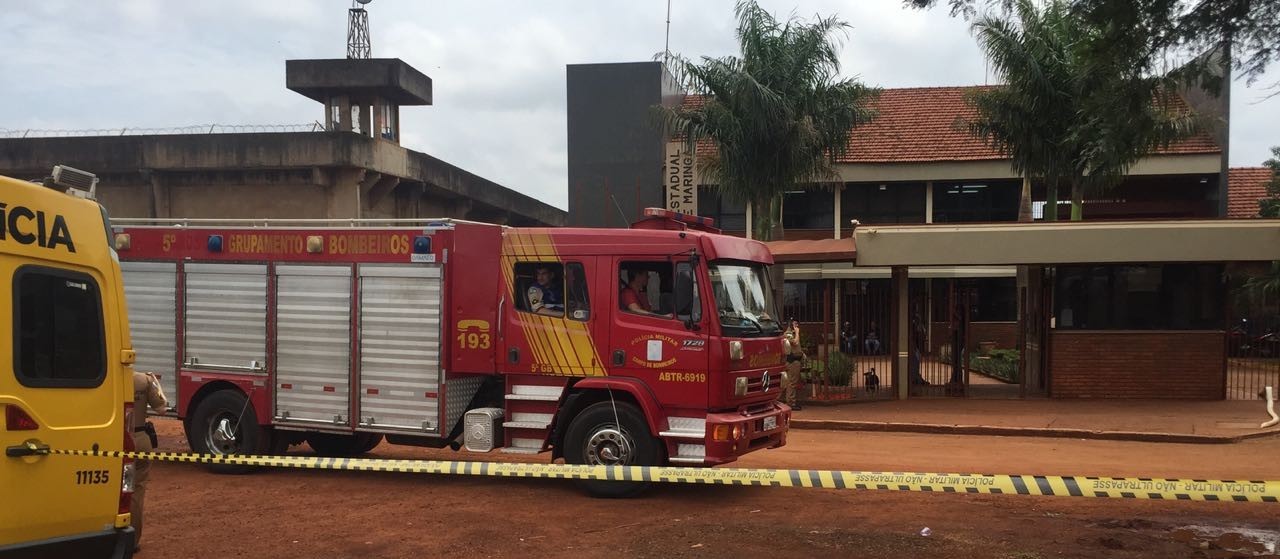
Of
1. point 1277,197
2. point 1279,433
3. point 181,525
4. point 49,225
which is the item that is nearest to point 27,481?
point 49,225

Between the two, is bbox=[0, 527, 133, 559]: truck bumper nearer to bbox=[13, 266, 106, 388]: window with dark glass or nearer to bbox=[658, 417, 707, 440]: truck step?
bbox=[13, 266, 106, 388]: window with dark glass

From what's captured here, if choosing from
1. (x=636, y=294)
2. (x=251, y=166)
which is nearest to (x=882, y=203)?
(x=251, y=166)

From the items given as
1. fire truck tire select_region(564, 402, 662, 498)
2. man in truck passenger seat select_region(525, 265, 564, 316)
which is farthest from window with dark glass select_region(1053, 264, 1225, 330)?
man in truck passenger seat select_region(525, 265, 564, 316)

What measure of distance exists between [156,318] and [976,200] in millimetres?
24264

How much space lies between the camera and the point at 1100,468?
1093cm

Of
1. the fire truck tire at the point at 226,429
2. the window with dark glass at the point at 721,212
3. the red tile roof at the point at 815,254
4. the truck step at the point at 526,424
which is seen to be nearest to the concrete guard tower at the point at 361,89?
the window with dark glass at the point at 721,212

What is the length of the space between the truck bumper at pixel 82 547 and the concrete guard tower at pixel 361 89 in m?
17.9

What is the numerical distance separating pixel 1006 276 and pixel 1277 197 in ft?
29.8

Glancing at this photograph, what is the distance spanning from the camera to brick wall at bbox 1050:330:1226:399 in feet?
55.7

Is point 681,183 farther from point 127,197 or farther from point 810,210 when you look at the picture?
point 127,197

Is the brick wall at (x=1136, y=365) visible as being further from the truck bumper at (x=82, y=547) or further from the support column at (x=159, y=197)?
the support column at (x=159, y=197)

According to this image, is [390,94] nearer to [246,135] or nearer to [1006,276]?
[246,135]

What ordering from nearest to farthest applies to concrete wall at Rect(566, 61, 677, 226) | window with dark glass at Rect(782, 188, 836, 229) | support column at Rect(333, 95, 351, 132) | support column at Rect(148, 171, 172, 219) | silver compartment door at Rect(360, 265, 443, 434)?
→ silver compartment door at Rect(360, 265, 443, 434)
support column at Rect(148, 171, 172, 219)
support column at Rect(333, 95, 351, 132)
concrete wall at Rect(566, 61, 677, 226)
window with dark glass at Rect(782, 188, 836, 229)

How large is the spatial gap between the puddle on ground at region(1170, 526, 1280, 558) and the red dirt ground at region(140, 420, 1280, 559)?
37 millimetres
